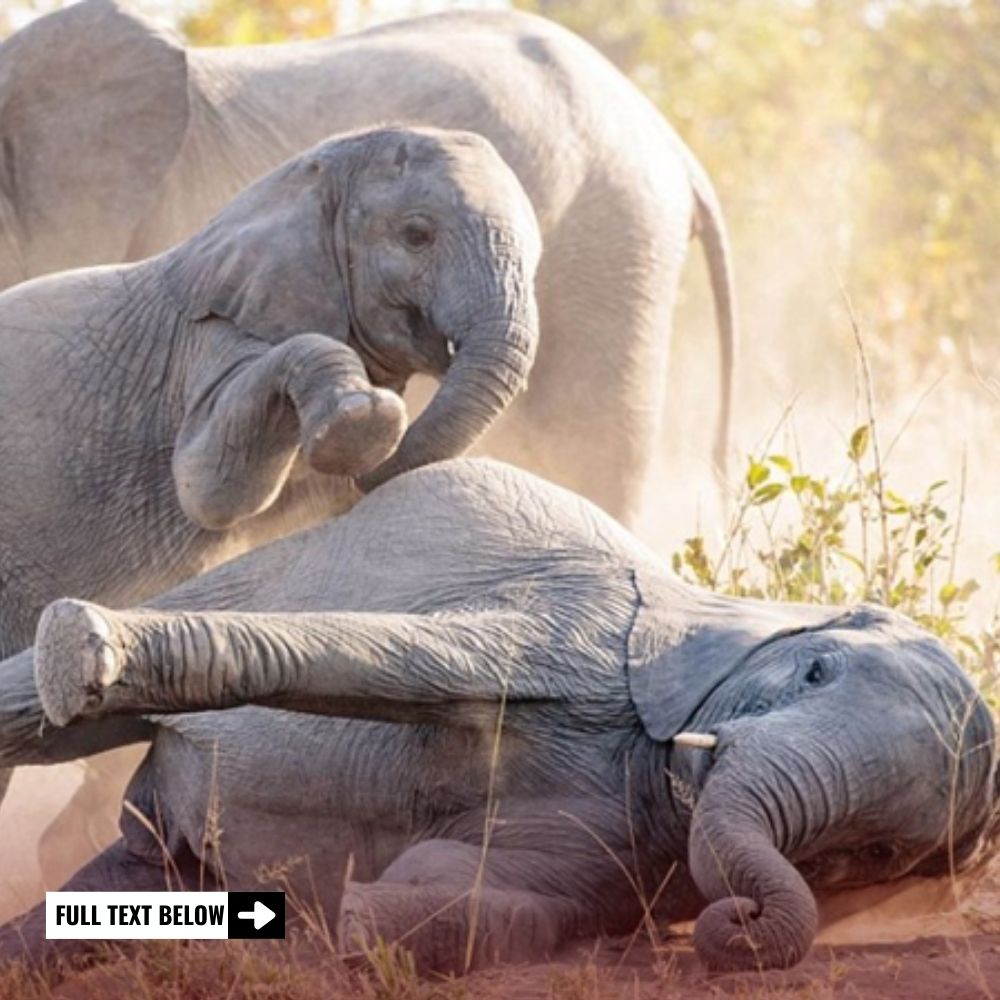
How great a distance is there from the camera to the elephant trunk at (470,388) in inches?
147

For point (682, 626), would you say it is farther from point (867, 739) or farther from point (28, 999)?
point (28, 999)

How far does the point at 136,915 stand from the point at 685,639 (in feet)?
2.39

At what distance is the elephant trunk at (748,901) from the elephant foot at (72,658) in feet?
2.12

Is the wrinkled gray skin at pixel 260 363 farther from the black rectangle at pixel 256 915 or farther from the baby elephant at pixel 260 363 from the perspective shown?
the black rectangle at pixel 256 915

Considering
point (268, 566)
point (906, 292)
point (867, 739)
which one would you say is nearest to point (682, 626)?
point (867, 739)

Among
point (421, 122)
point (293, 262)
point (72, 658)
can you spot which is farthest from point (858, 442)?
point (421, 122)

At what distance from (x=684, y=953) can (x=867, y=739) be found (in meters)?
0.31

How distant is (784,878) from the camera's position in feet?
9.32

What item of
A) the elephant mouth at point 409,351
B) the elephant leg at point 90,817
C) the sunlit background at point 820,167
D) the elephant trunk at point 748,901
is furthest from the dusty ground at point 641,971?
the sunlit background at point 820,167

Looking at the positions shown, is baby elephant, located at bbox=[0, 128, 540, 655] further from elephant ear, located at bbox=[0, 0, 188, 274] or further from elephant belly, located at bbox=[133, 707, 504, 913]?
elephant ear, located at bbox=[0, 0, 188, 274]

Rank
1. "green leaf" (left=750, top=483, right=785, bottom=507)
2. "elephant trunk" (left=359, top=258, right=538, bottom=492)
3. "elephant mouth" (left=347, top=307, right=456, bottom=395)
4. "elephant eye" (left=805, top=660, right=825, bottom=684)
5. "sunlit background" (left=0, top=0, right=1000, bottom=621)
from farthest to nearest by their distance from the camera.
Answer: "sunlit background" (left=0, top=0, right=1000, bottom=621) < "green leaf" (left=750, top=483, right=785, bottom=507) < "elephant mouth" (left=347, top=307, right=456, bottom=395) < "elephant trunk" (left=359, top=258, right=538, bottom=492) < "elephant eye" (left=805, top=660, right=825, bottom=684)

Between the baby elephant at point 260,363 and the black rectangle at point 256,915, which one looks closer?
the black rectangle at point 256,915

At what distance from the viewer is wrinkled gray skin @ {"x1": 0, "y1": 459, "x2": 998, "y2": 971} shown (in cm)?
300

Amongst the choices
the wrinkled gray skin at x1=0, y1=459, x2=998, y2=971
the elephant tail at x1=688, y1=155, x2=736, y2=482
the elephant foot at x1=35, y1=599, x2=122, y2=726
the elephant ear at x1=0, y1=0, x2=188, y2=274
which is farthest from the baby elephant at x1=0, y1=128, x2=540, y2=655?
the elephant tail at x1=688, y1=155, x2=736, y2=482
